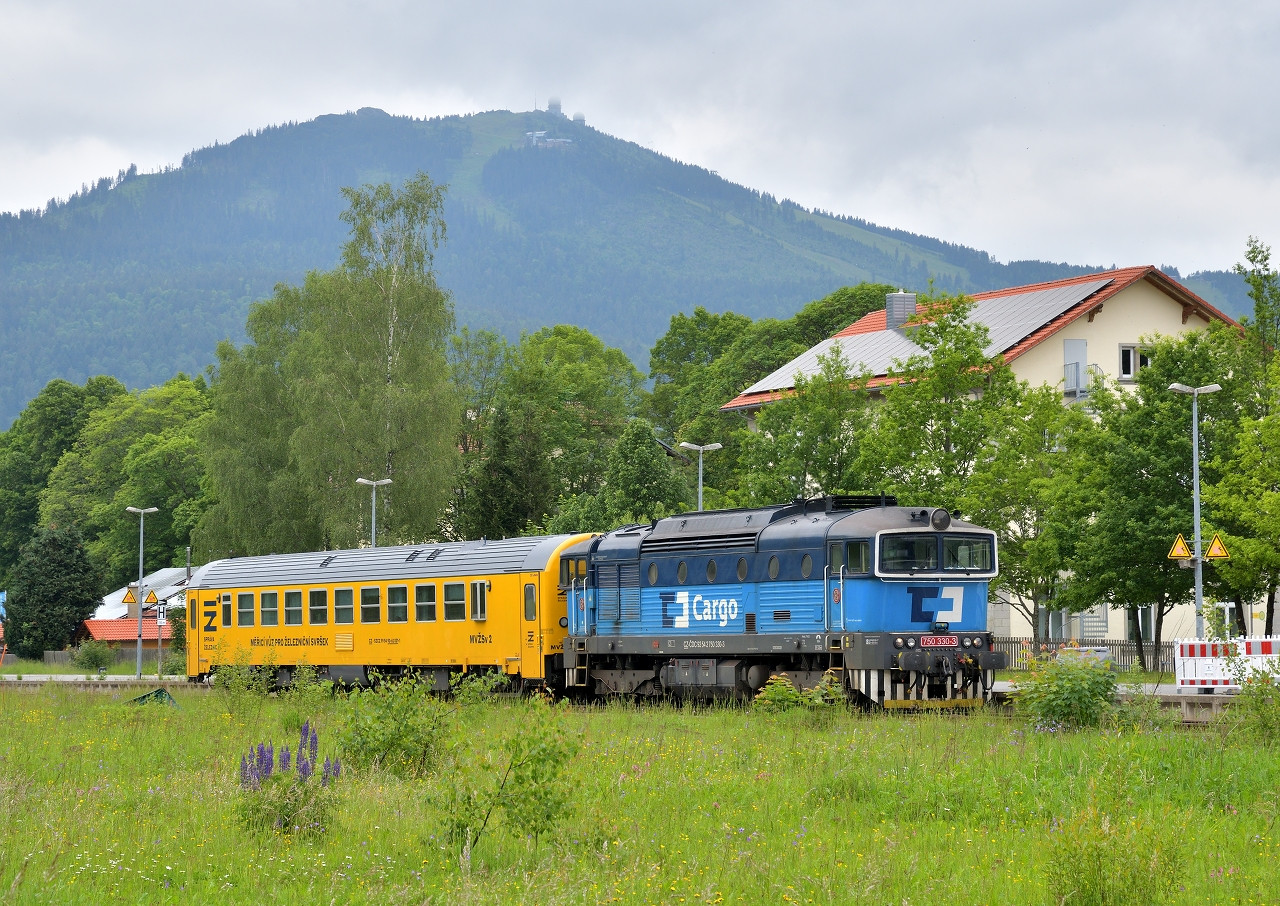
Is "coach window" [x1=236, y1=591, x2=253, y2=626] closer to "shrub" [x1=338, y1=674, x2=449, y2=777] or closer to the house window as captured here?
"shrub" [x1=338, y1=674, x2=449, y2=777]

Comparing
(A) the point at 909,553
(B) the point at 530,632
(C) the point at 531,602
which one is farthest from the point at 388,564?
(A) the point at 909,553

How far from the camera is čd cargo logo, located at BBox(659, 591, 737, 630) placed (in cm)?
2581

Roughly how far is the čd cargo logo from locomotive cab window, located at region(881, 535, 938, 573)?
3261 millimetres

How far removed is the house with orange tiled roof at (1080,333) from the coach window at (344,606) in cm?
2557

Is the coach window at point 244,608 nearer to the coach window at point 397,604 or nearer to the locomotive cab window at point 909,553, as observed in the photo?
the coach window at point 397,604

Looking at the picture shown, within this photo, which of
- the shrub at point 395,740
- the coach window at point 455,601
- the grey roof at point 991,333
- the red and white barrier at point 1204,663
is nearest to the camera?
the shrub at point 395,740

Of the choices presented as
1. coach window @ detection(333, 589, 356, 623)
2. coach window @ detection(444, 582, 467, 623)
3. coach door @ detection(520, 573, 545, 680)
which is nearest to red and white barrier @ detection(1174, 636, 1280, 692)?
coach door @ detection(520, 573, 545, 680)

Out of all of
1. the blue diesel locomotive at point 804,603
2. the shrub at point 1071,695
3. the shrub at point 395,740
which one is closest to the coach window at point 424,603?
A: the blue diesel locomotive at point 804,603

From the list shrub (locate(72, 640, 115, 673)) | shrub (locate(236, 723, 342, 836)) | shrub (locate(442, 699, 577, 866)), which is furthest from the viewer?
shrub (locate(72, 640, 115, 673))

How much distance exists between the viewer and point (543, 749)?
441 inches

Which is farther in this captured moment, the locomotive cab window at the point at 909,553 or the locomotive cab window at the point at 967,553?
the locomotive cab window at the point at 967,553

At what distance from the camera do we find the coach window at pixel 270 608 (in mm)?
35719

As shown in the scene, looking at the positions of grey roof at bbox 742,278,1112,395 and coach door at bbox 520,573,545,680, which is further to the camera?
grey roof at bbox 742,278,1112,395

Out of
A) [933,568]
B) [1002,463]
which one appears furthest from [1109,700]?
[1002,463]
